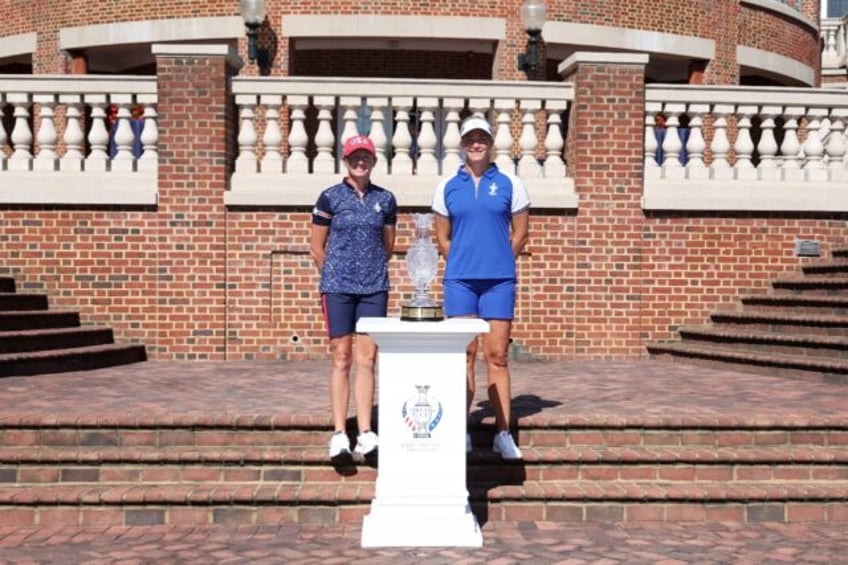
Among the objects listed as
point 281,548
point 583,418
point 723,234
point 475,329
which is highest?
point 723,234

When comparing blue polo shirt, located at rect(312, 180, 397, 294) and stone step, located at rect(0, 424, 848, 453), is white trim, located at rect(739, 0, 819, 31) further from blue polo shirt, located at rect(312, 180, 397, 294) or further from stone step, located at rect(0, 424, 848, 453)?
blue polo shirt, located at rect(312, 180, 397, 294)

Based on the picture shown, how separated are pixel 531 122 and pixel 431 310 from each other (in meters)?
5.64

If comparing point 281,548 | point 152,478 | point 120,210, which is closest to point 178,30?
point 120,210

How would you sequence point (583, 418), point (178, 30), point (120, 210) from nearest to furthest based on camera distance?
point (583, 418) < point (120, 210) < point (178, 30)

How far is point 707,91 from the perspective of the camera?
10.6 meters

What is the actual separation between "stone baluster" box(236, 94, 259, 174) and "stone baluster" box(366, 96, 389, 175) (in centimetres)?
131

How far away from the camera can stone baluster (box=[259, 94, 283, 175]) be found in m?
10.3

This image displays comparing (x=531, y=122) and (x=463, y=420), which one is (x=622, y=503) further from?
(x=531, y=122)

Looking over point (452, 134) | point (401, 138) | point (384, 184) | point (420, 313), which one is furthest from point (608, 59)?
point (420, 313)

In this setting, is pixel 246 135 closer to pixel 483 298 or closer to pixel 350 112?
pixel 350 112

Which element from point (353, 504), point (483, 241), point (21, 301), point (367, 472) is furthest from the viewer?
point (21, 301)

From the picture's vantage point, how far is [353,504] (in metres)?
5.64

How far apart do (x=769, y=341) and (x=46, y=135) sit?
8157 millimetres

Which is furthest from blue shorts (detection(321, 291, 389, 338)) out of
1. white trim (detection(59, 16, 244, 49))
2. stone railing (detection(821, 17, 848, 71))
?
stone railing (detection(821, 17, 848, 71))
